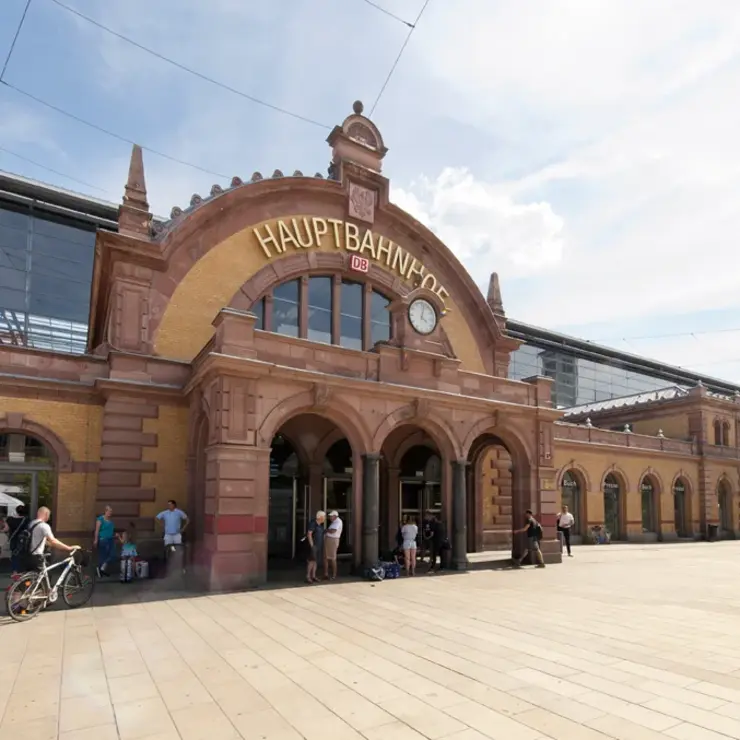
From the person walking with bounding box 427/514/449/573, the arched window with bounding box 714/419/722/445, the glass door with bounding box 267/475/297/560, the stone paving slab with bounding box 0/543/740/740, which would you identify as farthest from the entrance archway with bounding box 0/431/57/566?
the arched window with bounding box 714/419/722/445

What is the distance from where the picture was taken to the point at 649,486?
33062 millimetres

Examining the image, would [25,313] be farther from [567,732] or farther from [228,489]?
[567,732]

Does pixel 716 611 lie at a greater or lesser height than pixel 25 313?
lesser

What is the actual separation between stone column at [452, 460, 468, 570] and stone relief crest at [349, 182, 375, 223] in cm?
955

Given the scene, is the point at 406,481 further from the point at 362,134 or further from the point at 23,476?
the point at 362,134

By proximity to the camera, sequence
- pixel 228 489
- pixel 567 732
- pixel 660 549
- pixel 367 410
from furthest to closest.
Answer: pixel 660 549 → pixel 367 410 → pixel 228 489 → pixel 567 732

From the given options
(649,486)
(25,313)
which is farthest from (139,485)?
(649,486)

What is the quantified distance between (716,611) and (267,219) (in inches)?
625

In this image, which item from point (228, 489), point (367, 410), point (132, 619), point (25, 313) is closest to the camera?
point (132, 619)

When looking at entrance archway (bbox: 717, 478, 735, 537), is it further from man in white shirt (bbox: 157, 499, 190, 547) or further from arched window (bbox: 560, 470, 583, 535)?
man in white shirt (bbox: 157, 499, 190, 547)

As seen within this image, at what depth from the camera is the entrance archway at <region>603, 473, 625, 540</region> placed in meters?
31.0

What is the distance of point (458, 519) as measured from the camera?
672 inches

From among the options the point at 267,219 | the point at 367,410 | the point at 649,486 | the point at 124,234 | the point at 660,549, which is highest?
the point at 267,219

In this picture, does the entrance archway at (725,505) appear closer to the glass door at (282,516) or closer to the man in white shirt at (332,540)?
the glass door at (282,516)
